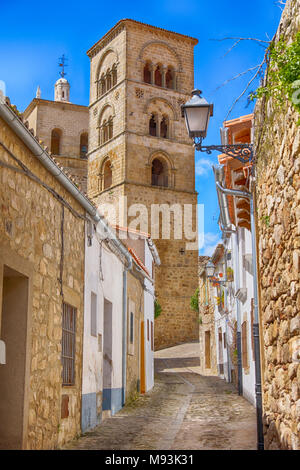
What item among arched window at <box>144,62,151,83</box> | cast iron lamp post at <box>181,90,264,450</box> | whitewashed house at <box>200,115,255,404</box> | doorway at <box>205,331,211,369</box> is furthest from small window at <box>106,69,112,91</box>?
cast iron lamp post at <box>181,90,264,450</box>

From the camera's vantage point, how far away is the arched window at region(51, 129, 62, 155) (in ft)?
155

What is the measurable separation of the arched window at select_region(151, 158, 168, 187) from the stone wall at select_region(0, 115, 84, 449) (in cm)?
3024

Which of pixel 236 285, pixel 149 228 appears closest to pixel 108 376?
pixel 236 285

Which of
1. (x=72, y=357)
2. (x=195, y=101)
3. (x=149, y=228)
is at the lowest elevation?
(x=72, y=357)

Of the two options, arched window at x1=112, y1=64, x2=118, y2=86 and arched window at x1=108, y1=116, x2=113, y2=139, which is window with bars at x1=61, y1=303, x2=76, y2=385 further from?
arched window at x1=112, y1=64, x2=118, y2=86

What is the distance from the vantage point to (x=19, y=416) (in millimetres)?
6270

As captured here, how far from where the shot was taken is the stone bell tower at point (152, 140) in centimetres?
3616

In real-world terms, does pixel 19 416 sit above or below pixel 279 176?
below

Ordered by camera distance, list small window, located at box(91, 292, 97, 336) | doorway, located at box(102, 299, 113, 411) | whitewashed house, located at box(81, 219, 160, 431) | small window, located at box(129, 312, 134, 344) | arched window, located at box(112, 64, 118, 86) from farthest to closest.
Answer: arched window, located at box(112, 64, 118, 86) → small window, located at box(129, 312, 134, 344) → doorway, located at box(102, 299, 113, 411) → small window, located at box(91, 292, 97, 336) → whitewashed house, located at box(81, 219, 160, 431)

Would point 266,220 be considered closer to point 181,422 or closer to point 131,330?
point 181,422

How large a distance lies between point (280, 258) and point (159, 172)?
34.6m

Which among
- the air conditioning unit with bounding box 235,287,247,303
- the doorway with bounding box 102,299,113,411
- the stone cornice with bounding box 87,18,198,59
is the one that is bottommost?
the doorway with bounding box 102,299,113,411
